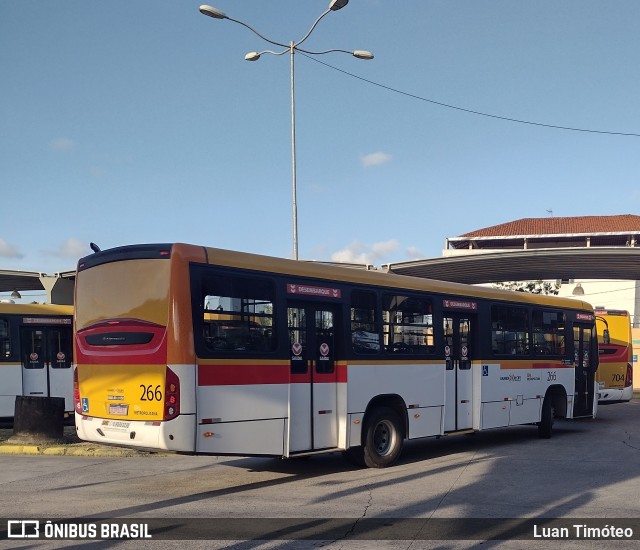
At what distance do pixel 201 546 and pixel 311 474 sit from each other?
471 cm

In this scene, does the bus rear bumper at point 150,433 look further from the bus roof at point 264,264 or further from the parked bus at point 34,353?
the parked bus at point 34,353

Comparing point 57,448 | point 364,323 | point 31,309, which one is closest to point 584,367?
point 364,323

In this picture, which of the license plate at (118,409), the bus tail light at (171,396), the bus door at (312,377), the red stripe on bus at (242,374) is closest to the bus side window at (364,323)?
the bus door at (312,377)

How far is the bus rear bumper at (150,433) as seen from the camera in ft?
30.9

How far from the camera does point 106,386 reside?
10.3 meters

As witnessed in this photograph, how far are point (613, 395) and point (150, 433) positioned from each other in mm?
17354

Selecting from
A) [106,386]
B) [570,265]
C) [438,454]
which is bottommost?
[438,454]

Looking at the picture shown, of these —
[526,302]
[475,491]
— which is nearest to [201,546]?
[475,491]

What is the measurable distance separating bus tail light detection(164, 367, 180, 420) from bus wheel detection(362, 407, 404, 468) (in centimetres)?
373

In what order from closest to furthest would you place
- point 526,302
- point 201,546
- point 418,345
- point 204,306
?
point 201,546
point 204,306
point 418,345
point 526,302

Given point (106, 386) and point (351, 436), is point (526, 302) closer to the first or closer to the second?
point (351, 436)

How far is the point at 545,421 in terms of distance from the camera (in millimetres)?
16766

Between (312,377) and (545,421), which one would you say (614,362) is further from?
(312,377)

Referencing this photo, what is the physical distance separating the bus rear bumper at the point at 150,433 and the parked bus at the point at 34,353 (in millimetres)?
8940
